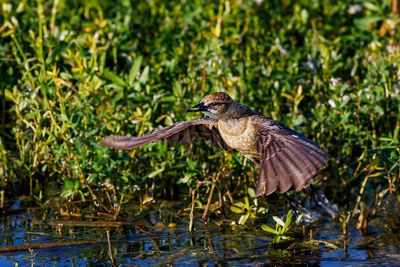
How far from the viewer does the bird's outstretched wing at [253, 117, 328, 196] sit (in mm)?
5773

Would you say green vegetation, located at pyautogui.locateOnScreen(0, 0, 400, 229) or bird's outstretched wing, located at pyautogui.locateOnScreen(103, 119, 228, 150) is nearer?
bird's outstretched wing, located at pyautogui.locateOnScreen(103, 119, 228, 150)

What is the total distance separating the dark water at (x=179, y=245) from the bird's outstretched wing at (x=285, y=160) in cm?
64

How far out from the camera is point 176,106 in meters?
7.75

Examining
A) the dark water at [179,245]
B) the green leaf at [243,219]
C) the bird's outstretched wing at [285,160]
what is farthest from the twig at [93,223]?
the bird's outstretched wing at [285,160]

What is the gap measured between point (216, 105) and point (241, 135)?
277 millimetres

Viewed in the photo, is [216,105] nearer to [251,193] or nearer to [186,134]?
[186,134]

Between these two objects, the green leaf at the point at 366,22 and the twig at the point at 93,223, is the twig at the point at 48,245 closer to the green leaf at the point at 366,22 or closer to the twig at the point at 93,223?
the twig at the point at 93,223

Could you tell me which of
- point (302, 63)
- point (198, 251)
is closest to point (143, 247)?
point (198, 251)

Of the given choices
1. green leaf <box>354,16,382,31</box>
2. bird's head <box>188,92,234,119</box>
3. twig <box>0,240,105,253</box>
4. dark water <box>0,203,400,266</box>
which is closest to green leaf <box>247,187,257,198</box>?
dark water <box>0,203,400,266</box>

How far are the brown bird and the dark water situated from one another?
1.96 feet

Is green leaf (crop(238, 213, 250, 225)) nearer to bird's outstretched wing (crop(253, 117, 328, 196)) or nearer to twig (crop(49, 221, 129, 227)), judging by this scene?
bird's outstretched wing (crop(253, 117, 328, 196))

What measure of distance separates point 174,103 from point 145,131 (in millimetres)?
421

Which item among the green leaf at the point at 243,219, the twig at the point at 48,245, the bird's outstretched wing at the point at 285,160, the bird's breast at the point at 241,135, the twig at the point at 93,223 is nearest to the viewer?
the bird's outstretched wing at the point at 285,160

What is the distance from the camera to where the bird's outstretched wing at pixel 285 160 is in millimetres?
5773
